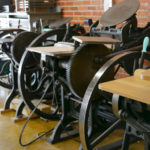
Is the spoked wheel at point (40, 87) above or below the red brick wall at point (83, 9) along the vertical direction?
below

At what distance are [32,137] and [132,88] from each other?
169cm

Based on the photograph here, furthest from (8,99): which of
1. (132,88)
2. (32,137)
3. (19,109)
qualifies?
(132,88)

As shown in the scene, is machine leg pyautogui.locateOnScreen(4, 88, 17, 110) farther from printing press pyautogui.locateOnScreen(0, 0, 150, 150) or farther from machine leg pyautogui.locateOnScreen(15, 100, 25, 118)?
printing press pyautogui.locateOnScreen(0, 0, 150, 150)

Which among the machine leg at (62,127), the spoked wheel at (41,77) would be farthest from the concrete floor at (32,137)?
the spoked wheel at (41,77)

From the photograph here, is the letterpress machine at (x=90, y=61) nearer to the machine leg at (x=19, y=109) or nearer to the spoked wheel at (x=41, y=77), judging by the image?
the spoked wheel at (x=41, y=77)

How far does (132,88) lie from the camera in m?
1.32

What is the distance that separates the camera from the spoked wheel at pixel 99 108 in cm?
184

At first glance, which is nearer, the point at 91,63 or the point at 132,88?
the point at 132,88

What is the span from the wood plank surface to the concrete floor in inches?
49.3

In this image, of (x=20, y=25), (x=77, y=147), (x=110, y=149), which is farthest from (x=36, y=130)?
(x=20, y=25)

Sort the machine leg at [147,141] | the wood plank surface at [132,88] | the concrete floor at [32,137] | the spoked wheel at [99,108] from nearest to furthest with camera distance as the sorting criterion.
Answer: the wood plank surface at [132,88] → the machine leg at [147,141] → the spoked wheel at [99,108] → the concrete floor at [32,137]

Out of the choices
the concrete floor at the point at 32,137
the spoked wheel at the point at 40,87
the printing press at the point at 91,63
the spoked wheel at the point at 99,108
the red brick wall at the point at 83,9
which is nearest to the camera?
the spoked wheel at the point at 99,108

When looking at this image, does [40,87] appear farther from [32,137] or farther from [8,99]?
[32,137]

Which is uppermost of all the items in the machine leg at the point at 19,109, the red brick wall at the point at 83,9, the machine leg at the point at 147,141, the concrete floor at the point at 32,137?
→ the red brick wall at the point at 83,9
